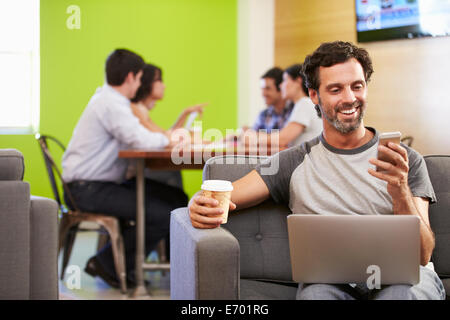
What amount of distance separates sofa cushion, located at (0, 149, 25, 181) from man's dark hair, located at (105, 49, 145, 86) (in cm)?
136

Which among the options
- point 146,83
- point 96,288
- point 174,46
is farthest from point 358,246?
point 174,46

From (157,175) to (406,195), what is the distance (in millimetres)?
2643

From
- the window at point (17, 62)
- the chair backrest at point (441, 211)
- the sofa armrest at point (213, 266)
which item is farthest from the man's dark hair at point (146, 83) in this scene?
the sofa armrest at point (213, 266)

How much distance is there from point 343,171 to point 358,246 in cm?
36

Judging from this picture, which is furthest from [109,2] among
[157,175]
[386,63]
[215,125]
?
[386,63]

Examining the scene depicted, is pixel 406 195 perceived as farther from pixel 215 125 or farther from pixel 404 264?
pixel 215 125

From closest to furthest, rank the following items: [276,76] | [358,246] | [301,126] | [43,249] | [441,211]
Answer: [358,246]
[441,211]
[43,249]
[301,126]
[276,76]

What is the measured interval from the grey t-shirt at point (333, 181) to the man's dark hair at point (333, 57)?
202 mm

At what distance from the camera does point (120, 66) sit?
313 cm

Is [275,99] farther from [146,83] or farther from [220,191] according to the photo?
[220,191]

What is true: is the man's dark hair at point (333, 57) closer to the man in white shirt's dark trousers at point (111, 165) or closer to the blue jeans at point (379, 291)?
the blue jeans at point (379, 291)

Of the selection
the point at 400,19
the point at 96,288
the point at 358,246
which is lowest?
the point at 96,288

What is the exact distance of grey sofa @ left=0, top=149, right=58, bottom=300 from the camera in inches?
67.8

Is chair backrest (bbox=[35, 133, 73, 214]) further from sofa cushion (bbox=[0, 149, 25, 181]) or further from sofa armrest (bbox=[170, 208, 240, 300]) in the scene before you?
sofa armrest (bbox=[170, 208, 240, 300])
